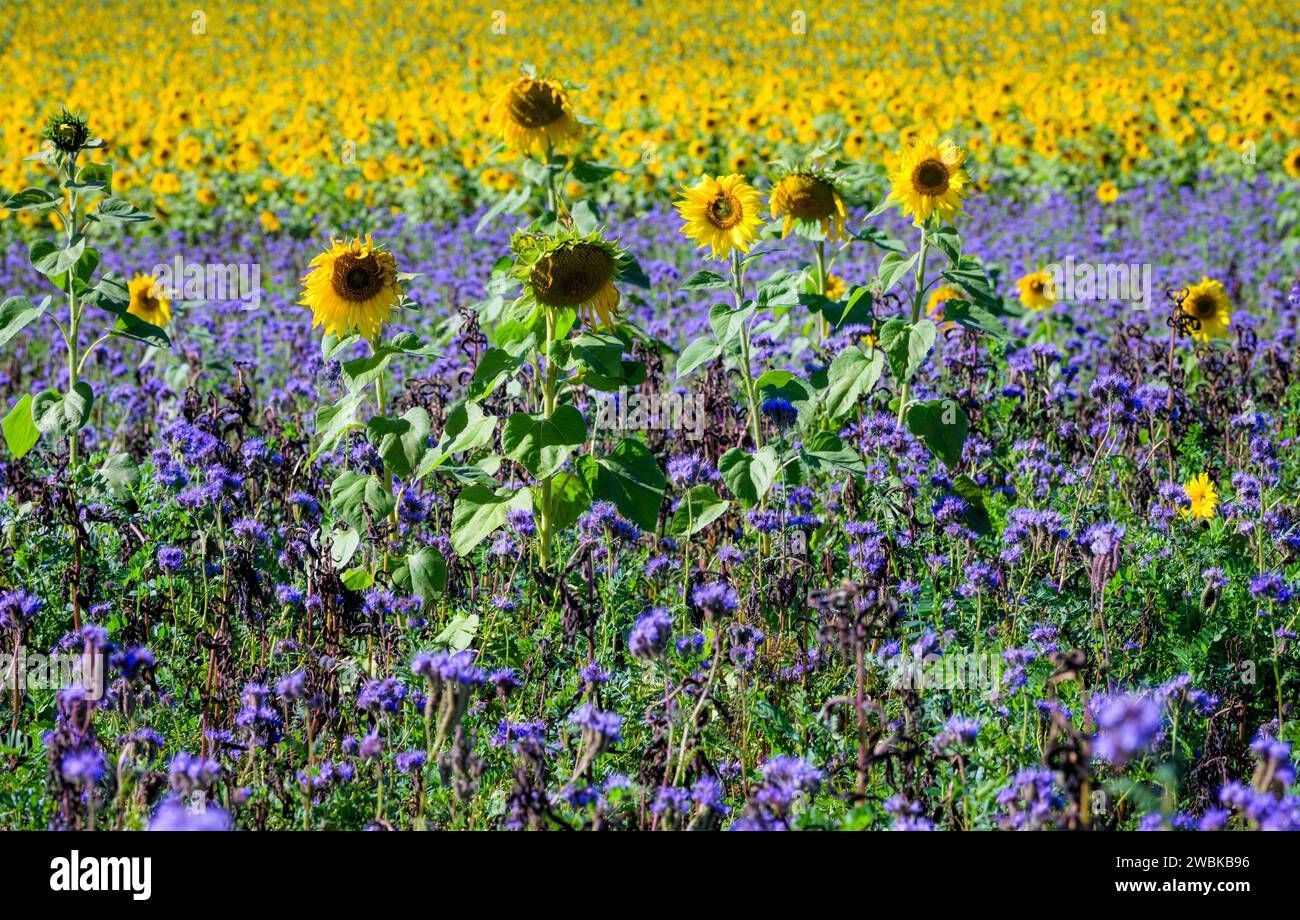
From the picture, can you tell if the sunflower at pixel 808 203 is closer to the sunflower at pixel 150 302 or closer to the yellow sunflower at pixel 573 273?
the yellow sunflower at pixel 573 273

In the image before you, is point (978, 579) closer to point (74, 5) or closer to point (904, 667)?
point (904, 667)

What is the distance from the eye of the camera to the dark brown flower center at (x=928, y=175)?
4832 millimetres

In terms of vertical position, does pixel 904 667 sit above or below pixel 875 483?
below

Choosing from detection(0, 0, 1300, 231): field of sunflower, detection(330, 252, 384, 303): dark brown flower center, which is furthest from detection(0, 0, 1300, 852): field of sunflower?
detection(0, 0, 1300, 231): field of sunflower

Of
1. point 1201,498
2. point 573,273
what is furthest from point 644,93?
point 573,273

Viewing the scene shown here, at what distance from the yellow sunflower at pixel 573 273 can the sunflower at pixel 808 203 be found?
1022 millimetres

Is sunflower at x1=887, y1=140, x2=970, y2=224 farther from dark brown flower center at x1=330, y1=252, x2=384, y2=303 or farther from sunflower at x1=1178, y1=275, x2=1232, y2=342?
sunflower at x1=1178, y1=275, x2=1232, y2=342

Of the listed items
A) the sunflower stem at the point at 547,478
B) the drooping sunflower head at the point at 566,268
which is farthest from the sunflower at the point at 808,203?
the sunflower stem at the point at 547,478

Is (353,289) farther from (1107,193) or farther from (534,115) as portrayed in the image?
(1107,193)

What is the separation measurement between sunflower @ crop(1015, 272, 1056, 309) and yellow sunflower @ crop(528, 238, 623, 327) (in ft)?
12.2

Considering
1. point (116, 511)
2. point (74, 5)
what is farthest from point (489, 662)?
point (74, 5)

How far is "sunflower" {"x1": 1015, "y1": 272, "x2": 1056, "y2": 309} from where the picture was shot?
7.10 meters
